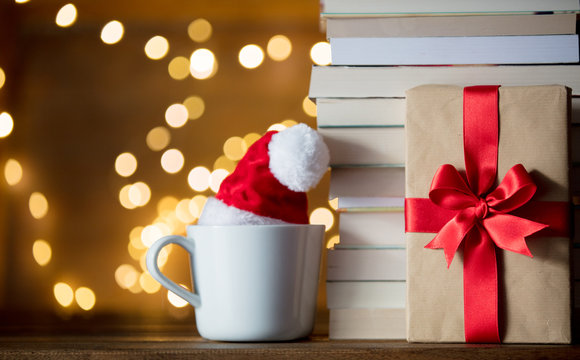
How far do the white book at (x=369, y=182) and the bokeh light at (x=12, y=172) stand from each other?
55cm

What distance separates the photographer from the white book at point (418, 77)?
2.15 ft

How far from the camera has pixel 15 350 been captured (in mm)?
562

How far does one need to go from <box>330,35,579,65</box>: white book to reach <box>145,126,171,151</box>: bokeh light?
37cm

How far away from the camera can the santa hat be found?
2.03 feet

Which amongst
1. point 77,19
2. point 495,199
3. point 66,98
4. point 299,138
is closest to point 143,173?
point 66,98

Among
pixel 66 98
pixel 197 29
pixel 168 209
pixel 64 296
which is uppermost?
pixel 197 29

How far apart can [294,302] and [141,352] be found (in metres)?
0.17

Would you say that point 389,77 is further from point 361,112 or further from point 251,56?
point 251,56

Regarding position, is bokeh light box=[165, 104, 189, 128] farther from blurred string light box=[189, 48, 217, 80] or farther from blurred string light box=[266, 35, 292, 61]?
blurred string light box=[266, 35, 292, 61]

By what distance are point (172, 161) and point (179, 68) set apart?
0.16 m

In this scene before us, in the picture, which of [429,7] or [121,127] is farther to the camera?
[121,127]

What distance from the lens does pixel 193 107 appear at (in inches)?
36.7

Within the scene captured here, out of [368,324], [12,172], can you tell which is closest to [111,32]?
[12,172]

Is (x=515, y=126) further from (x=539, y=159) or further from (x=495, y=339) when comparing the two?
(x=495, y=339)
